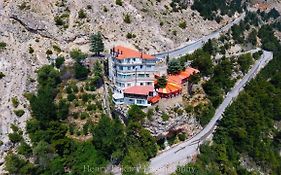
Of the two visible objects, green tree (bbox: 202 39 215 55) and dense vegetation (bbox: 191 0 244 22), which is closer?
green tree (bbox: 202 39 215 55)

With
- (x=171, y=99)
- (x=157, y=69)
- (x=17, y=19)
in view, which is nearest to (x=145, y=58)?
(x=157, y=69)

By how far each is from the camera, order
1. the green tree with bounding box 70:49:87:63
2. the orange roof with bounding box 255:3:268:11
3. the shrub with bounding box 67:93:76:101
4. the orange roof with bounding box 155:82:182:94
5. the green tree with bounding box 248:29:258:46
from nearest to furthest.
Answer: the orange roof with bounding box 155:82:182:94 < the shrub with bounding box 67:93:76:101 < the green tree with bounding box 70:49:87:63 < the green tree with bounding box 248:29:258:46 < the orange roof with bounding box 255:3:268:11

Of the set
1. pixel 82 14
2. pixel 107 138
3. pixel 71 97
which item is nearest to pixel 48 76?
pixel 71 97

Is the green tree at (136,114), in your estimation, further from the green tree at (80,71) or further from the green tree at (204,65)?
the green tree at (204,65)

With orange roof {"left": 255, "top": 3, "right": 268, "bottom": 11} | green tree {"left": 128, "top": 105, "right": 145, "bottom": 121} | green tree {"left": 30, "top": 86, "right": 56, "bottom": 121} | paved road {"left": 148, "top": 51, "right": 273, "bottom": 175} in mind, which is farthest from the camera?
orange roof {"left": 255, "top": 3, "right": 268, "bottom": 11}

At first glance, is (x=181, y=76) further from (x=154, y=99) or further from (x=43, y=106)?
(x=43, y=106)

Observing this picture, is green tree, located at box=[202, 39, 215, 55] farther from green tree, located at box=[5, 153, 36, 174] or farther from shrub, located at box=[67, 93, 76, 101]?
green tree, located at box=[5, 153, 36, 174]

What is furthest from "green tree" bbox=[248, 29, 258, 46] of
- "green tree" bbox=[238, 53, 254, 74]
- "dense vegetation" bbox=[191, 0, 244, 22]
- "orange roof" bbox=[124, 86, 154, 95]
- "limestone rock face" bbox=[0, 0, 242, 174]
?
"orange roof" bbox=[124, 86, 154, 95]

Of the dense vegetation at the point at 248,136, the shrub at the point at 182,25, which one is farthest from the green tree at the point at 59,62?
the shrub at the point at 182,25
